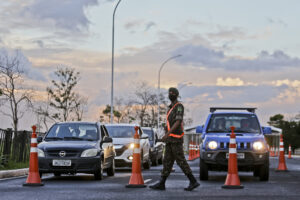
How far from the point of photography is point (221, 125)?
16625 mm

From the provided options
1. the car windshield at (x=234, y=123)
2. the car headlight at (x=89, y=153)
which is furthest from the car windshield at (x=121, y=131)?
the car headlight at (x=89, y=153)

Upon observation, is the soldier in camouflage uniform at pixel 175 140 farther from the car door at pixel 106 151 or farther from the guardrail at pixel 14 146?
the guardrail at pixel 14 146

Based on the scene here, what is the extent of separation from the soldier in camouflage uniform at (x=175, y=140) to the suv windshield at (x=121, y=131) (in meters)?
10.6

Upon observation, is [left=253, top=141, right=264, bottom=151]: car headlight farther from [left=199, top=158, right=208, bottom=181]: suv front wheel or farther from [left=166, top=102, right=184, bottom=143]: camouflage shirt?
[left=166, top=102, right=184, bottom=143]: camouflage shirt

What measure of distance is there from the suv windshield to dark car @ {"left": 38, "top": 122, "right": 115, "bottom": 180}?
5.87 metres

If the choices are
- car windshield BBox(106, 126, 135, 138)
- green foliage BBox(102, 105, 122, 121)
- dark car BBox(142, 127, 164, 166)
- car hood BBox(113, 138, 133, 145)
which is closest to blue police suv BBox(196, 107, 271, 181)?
car hood BBox(113, 138, 133, 145)

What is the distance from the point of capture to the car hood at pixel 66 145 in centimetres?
1559

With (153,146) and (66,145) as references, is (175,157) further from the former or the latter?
(153,146)

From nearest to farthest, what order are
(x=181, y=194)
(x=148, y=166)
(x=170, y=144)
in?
(x=181, y=194), (x=170, y=144), (x=148, y=166)

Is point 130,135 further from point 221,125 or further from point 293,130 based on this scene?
point 293,130

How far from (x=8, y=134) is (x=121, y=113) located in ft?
179

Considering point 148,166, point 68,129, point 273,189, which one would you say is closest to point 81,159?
point 68,129

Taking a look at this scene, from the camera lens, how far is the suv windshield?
23.0m

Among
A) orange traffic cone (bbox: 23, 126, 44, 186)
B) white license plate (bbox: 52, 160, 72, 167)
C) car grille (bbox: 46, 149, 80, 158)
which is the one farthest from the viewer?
car grille (bbox: 46, 149, 80, 158)
